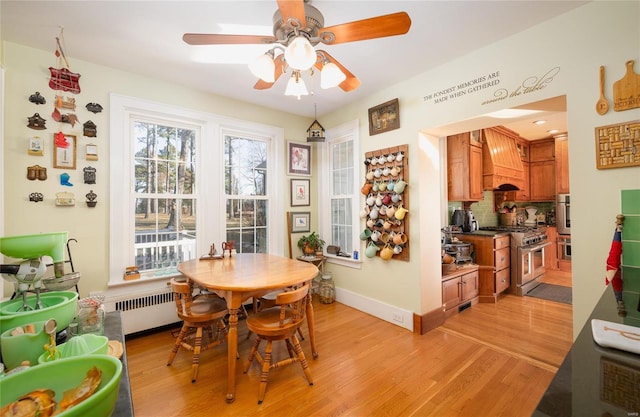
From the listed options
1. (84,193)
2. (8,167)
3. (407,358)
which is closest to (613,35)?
(407,358)

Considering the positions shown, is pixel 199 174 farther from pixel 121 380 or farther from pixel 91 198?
pixel 121 380

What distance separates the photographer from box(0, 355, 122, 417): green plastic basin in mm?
480

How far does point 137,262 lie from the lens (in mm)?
2791

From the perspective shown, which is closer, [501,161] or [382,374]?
[382,374]

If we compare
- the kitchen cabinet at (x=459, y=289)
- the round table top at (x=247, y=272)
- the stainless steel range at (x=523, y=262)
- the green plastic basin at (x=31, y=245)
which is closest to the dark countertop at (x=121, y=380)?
the green plastic basin at (x=31, y=245)

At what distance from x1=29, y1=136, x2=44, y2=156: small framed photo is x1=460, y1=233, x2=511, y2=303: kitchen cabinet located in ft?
16.2

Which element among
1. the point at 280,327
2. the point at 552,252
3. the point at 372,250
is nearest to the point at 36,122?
the point at 280,327

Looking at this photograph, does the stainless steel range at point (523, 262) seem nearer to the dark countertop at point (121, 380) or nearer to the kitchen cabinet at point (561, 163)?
the kitchen cabinet at point (561, 163)

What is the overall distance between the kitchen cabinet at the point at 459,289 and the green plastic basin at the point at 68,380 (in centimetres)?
317

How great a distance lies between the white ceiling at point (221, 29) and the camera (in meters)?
1.78

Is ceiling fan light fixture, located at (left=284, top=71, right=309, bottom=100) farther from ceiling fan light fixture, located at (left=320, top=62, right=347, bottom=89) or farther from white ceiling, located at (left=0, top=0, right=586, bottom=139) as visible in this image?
white ceiling, located at (left=0, top=0, right=586, bottom=139)

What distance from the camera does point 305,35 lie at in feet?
4.97

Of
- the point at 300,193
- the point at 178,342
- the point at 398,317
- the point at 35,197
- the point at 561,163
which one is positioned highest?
the point at 561,163

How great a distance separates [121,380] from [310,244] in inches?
117
